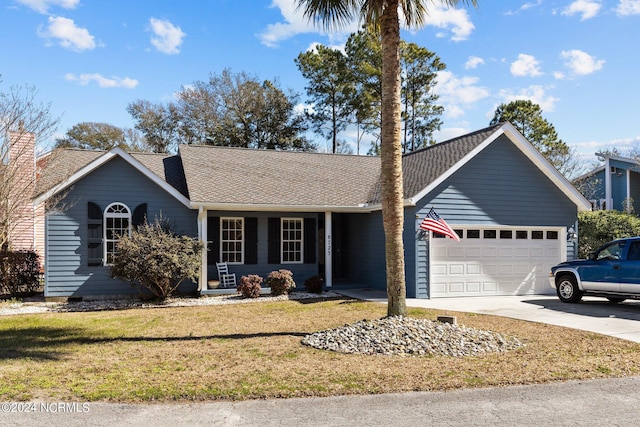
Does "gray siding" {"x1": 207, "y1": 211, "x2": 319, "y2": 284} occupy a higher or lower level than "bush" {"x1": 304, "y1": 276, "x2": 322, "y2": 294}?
higher

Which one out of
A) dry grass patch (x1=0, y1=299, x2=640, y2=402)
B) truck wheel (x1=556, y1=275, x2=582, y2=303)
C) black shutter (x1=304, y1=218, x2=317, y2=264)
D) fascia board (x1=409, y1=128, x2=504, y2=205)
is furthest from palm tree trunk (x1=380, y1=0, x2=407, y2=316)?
black shutter (x1=304, y1=218, x2=317, y2=264)

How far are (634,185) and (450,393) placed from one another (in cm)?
2825

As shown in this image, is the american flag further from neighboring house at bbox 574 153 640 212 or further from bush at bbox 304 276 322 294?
neighboring house at bbox 574 153 640 212

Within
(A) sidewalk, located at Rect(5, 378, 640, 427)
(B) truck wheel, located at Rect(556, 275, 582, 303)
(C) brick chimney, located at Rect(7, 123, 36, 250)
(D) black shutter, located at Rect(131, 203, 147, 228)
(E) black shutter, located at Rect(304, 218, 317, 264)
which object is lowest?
(A) sidewalk, located at Rect(5, 378, 640, 427)

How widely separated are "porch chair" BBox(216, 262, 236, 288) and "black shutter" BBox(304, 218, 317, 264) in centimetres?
275

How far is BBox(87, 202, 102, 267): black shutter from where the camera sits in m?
14.8

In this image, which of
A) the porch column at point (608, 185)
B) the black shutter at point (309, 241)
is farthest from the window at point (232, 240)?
the porch column at point (608, 185)

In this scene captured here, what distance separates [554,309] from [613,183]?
20822mm

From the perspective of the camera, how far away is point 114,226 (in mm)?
15055

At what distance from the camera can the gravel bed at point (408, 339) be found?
26.3ft

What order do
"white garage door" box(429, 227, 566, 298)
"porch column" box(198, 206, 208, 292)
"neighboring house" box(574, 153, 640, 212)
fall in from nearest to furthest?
"porch column" box(198, 206, 208, 292)
"white garage door" box(429, 227, 566, 298)
"neighboring house" box(574, 153, 640, 212)

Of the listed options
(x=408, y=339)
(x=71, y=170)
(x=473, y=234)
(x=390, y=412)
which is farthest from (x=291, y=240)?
Answer: (x=390, y=412)

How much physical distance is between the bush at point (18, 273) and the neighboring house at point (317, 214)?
144 cm

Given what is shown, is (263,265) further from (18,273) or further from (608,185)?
(608,185)
